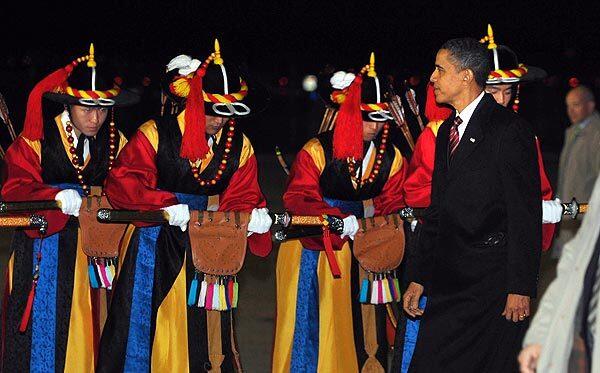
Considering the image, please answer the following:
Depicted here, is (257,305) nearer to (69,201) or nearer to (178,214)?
(69,201)

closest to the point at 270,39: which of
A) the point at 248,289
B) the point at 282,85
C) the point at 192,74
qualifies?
the point at 282,85

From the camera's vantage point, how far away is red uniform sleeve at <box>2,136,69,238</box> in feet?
20.0

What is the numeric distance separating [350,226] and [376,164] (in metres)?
0.46

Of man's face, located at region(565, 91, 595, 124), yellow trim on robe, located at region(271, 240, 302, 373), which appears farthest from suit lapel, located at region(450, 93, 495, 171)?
man's face, located at region(565, 91, 595, 124)

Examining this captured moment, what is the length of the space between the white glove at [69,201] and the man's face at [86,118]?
0.45 meters

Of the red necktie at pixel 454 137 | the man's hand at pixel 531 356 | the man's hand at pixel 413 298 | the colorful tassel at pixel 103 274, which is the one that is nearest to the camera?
the man's hand at pixel 531 356

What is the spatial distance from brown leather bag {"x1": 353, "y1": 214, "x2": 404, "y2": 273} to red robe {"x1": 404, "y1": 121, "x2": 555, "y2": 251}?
1.15ft

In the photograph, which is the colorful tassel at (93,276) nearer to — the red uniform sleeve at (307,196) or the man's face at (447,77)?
the red uniform sleeve at (307,196)

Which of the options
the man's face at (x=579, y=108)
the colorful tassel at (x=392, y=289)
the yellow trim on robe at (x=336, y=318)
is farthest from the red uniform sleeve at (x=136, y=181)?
the man's face at (x=579, y=108)

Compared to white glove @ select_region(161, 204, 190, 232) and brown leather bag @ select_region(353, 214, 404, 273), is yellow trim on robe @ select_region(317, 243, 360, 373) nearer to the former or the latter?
brown leather bag @ select_region(353, 214, 404, 273)

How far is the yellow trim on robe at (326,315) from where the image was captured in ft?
20.7

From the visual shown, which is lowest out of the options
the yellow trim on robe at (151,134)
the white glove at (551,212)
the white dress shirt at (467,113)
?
the white glove at (551,212)

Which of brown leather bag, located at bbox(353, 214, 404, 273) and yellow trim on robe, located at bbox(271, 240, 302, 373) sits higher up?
brown leather bag, located at bbox(353, 214, 404, 273)

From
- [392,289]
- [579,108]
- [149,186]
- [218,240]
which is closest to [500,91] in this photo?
[392,289]
